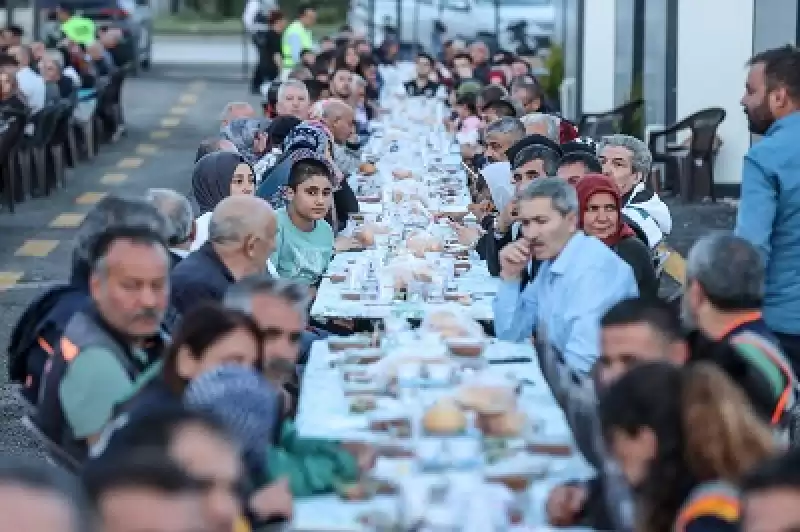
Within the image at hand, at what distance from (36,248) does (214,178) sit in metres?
6.78

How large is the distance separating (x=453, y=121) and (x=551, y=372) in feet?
37.1

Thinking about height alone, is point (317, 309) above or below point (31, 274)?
above

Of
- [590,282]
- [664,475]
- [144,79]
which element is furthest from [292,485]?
[144,79]

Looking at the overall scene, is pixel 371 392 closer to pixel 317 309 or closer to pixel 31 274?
pixel 317 309

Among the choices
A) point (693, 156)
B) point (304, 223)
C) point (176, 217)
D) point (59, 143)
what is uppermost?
point (176, 217)

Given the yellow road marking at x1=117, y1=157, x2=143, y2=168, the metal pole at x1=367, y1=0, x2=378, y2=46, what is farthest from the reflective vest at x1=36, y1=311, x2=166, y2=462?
the metal pole at x1=367, y1=0, x2=378, y2=46

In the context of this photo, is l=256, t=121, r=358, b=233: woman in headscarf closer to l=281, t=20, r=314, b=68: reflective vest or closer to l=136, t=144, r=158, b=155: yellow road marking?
l=136, t=144, r=158, b=155: yellow road marking

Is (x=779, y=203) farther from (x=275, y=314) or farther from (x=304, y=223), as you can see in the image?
(x=304, y=223)

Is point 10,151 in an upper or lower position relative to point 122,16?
lower

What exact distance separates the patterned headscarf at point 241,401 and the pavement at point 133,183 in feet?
13.4

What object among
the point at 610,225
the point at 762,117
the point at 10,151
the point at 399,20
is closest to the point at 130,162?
the point at 10,151

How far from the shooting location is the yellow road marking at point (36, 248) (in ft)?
52.7

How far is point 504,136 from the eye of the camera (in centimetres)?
1198

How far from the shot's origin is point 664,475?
471 centimetres
